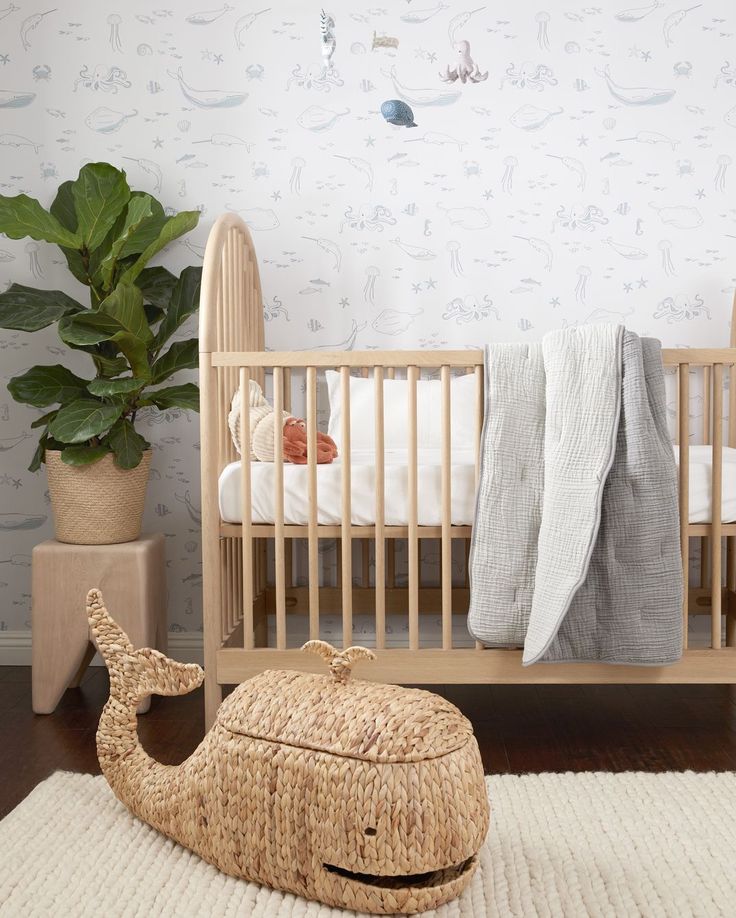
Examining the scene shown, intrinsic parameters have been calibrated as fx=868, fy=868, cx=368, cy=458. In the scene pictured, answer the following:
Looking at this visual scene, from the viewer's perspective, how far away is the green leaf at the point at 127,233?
2074 millimetres

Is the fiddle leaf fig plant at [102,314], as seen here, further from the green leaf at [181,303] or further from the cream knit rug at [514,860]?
the cream knit rug at [514,860]

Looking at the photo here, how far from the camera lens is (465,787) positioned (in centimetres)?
108

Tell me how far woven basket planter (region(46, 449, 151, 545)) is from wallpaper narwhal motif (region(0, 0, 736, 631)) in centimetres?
36

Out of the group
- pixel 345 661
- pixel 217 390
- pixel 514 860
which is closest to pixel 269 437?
pixel 217 390

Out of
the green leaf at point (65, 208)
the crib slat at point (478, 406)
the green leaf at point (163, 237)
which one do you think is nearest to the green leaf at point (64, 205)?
the green leaf at point (65, 208)

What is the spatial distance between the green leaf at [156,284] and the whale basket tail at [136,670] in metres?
1.19

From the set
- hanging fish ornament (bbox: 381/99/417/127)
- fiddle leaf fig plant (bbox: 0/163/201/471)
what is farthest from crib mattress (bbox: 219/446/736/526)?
hanging fish ornament (bbox: 381/99/417/127)

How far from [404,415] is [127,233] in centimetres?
81

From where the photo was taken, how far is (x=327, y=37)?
7.64 ft

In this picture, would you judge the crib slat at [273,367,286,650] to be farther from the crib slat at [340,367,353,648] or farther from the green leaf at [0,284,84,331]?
the green leaf at [0,284,84,331]

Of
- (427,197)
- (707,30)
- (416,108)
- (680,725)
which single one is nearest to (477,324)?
(427,197)

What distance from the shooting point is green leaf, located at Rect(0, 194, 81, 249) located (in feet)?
6.79

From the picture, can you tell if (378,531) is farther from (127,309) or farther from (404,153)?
(404,153)

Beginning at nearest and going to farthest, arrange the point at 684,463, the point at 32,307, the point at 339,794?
the point at 339,794, the point at 684,463, the point at 32,307
